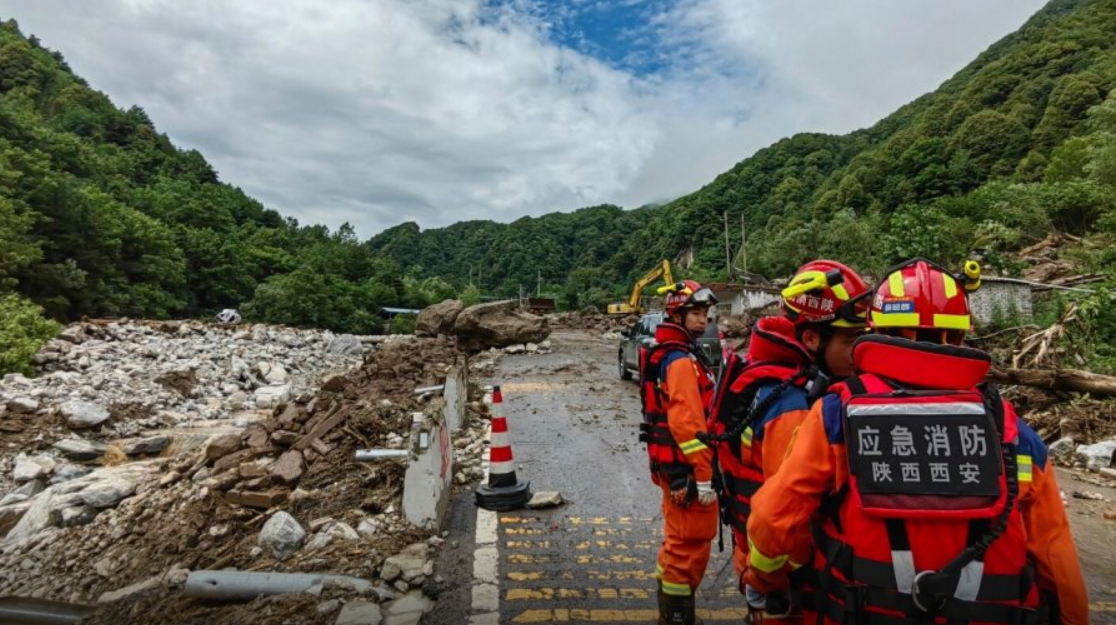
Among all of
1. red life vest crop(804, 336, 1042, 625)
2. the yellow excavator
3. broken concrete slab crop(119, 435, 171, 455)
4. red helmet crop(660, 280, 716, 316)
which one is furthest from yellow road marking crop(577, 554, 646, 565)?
the yellow excavator

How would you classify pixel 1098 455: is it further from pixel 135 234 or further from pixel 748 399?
pixel 135 234

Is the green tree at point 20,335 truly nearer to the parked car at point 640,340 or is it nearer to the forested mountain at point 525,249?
the parked car at point 640,340

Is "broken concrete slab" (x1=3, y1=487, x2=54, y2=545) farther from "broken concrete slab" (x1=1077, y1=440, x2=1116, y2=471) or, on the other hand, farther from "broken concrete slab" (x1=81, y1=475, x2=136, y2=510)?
"broken concrete slab" (x1=1077, y1=440, x2=1116, y2=471)

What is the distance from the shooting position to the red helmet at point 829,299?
2316 millimetres

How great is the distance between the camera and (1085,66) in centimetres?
4341

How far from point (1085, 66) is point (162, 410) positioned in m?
58.7

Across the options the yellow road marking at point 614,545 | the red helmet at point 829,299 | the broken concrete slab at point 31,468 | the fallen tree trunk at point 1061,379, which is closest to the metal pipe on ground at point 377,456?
the yellow road marking at point 614,545

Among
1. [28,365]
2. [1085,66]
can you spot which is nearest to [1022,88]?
[1085,66]

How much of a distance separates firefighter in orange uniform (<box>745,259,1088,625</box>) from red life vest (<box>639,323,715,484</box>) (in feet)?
5.24

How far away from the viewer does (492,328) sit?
21641 mm

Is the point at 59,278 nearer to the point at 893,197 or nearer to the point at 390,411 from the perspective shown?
the point at 390,411

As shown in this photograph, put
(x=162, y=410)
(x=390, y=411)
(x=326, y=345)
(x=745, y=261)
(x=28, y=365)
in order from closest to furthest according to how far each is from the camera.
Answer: (x=390, y=411) < (x=162, y=410) < (x=28, y=365) < (x=326, y=345) < (x=745, y=261)

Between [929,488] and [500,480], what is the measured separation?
14.6 feet

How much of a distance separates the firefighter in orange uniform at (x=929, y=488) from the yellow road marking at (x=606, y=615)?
2.13m
